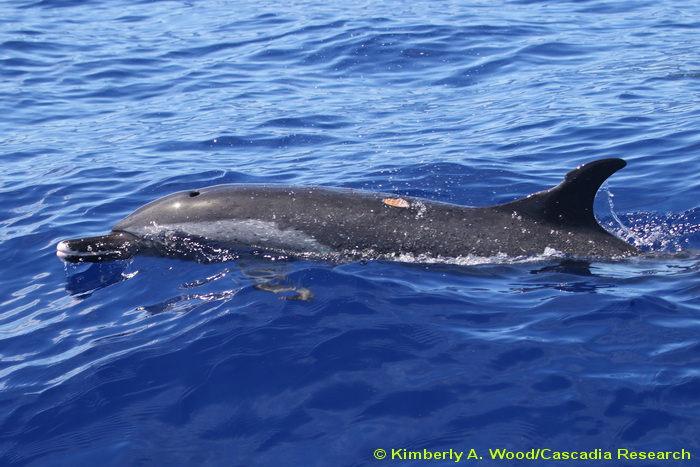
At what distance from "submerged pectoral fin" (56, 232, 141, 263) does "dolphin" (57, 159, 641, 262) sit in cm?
1

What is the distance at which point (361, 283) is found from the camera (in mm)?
8953

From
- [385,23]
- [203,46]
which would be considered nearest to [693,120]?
[385,23]

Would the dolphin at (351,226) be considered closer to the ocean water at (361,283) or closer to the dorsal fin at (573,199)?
the dorsal fin at (573,199)

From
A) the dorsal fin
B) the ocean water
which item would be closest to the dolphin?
the dorsal fin

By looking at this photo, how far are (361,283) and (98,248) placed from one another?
140 inches

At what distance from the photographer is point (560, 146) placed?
15.0 metres

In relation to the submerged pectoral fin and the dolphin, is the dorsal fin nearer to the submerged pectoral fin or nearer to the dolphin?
the dolphin

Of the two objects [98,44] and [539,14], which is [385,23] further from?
[98,44]

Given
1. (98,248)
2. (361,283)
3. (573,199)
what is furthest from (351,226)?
(98,248)

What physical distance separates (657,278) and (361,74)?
13.7m

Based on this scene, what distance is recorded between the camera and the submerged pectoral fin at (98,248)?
10133mm

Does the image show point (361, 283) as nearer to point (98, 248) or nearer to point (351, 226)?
point (351, 226)

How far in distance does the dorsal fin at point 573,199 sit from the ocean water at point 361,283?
0.53 m

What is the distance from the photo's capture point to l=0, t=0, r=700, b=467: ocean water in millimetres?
6625
